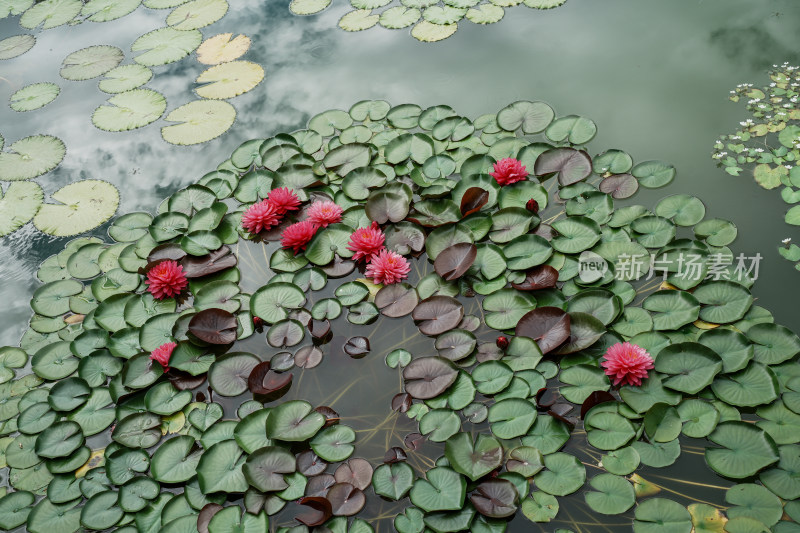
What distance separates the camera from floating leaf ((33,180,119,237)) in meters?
3.46

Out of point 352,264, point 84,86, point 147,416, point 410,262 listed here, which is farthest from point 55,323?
point 84,86

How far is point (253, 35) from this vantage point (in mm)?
4785

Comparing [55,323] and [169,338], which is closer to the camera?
[169,338]

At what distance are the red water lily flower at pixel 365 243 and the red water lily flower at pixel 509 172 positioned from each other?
2.39 feet

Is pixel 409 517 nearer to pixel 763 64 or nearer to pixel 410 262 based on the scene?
pixel 410 262

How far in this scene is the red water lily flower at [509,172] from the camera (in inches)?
120

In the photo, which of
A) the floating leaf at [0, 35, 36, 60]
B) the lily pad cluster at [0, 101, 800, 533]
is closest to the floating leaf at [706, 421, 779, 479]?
the lily pad cluster at [0, 101, 800, 533]

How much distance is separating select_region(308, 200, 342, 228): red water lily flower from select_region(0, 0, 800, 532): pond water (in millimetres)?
665

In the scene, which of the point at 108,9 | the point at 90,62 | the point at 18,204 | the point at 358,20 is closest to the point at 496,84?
the point at 358,20

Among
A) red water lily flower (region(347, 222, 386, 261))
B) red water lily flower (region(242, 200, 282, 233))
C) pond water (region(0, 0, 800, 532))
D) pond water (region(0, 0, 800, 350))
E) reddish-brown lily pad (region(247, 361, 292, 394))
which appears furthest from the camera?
pond water (region(0, 0, 800, 350))

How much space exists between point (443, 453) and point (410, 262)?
105 cm

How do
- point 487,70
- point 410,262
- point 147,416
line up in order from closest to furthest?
point 147,416, point 410,262, point 487,70

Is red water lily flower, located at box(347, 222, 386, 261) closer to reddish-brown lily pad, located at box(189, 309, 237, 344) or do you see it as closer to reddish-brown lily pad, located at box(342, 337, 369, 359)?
reddish-brown lily pad, located at box(342, 337, 369, 359)

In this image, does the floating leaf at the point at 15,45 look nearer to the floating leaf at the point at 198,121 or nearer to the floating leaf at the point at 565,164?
the floating leaf at the point at 198,121
